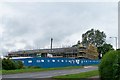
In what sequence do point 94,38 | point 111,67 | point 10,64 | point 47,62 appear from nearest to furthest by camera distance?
1. point 111,67
2. point 10,64
3. point 47,62
4. point 94,38

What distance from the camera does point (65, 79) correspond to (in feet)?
80.5

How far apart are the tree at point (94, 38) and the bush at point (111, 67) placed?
433ft

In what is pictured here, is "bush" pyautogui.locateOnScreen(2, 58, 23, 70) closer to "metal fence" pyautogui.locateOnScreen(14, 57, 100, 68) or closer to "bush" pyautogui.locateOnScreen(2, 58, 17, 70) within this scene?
"bush" pyautogui.locateOnScreen(2, 58, 17, 70)

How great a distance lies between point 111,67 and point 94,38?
135 meters

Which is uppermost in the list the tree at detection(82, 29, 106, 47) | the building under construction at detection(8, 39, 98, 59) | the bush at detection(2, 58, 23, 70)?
the tree at detection(82, 29, 106, 47)

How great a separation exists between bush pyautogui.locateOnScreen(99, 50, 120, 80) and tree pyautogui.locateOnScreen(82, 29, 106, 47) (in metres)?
132

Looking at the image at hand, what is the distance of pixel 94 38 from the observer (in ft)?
502

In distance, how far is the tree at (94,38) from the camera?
15200 cm

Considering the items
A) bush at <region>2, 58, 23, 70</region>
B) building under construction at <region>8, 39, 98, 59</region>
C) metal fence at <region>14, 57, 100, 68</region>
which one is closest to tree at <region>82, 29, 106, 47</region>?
building under construction at <region>8, 39, 98, 59</region>

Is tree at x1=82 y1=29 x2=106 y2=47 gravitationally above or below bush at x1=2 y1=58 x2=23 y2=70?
above

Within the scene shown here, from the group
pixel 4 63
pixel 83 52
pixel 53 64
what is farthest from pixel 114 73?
pixel 83 52

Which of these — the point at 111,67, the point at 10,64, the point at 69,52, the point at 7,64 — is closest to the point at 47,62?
the point at 10,64

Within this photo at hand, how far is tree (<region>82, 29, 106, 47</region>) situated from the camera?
152 m

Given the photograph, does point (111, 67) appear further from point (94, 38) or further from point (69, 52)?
point (94, 38)
